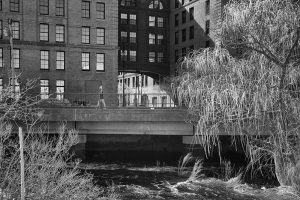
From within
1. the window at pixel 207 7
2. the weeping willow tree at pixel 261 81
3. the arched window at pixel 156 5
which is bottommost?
the weeping willow tree at pixel 261 81

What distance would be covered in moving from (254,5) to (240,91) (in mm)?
3667

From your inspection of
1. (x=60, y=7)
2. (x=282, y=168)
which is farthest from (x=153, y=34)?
(x=282, y=168)

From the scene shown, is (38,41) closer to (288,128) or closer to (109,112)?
(109,112)

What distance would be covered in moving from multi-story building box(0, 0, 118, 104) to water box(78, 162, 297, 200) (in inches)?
845

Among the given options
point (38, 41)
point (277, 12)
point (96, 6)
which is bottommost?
point (277, 12)

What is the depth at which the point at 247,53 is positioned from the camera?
17.4 meters

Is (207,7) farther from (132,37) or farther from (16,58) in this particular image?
(16,58)

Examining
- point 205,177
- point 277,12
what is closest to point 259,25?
point 277,12

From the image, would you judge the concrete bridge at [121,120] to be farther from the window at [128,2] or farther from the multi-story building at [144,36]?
the window at [128,2]

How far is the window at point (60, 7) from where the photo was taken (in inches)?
1833

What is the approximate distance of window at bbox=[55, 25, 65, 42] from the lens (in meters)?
46.5

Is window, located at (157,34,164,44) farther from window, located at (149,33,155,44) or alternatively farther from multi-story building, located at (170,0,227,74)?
multi-story building, located at (170,0,227,74)

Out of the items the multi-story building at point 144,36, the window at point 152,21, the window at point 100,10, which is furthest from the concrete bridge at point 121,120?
the window at point 152,21

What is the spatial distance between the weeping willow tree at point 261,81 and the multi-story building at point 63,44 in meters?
30.3
